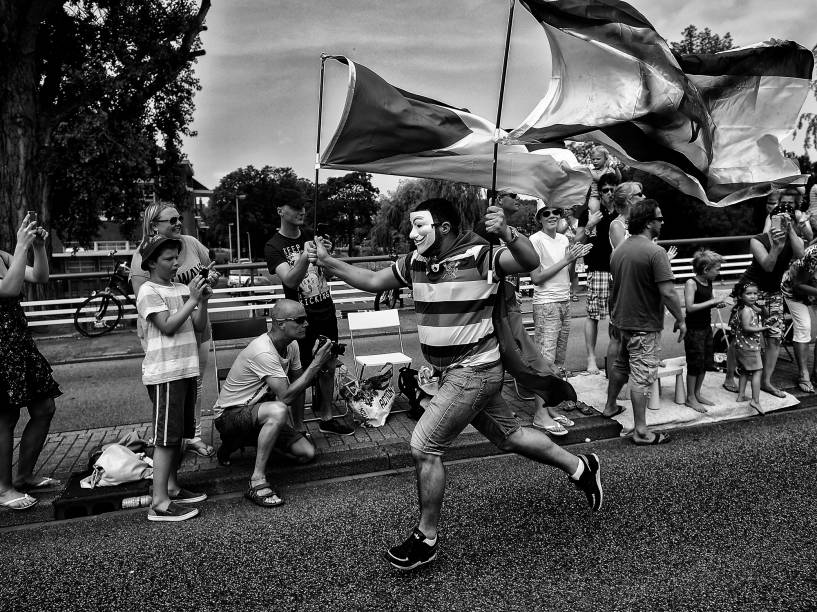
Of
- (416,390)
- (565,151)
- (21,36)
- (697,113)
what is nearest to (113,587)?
(416,390)

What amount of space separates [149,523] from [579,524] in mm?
2734

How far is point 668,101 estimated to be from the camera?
4.16 m

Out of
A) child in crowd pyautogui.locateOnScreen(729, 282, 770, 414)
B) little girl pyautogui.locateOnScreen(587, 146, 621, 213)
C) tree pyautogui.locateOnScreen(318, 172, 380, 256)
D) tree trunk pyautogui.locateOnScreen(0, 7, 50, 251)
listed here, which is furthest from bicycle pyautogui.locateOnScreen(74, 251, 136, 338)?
tree pyautogui.locateOnScreen(318, 172, 380, 256)

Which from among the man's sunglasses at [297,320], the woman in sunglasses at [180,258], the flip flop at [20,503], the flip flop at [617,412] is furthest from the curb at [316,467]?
the man's sunglasses at [297,320]

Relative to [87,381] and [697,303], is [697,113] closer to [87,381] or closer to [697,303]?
[697,303]

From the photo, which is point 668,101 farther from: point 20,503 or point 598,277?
point 20,503

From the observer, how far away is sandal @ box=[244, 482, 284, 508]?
429 cm

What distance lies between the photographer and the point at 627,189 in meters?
5.88

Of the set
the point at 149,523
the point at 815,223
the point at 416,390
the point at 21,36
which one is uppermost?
the point at 21,36

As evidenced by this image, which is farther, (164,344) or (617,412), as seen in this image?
(617,412)

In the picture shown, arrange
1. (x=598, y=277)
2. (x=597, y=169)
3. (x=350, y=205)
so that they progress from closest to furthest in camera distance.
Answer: (x=597, y=169)
(x=598, y=277)
(x=350, y=205)

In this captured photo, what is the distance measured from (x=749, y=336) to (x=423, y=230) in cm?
419

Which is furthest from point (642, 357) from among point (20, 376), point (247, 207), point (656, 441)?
point (247, 207)

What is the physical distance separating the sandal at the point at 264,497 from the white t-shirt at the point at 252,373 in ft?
2.02
